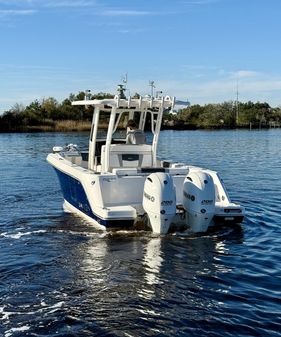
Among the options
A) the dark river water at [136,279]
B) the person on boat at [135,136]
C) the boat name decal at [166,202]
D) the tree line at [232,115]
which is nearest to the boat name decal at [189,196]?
the boat name decal at [166,202]

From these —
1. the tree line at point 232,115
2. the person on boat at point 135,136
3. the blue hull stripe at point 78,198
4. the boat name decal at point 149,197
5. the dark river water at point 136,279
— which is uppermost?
the tree line at point 232,115

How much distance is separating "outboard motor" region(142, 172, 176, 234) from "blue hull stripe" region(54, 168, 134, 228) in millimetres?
644

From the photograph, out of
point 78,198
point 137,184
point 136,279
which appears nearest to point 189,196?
point 137,184

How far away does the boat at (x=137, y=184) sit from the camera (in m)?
11.1

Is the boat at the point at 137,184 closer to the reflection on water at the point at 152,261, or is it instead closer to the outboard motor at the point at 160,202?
the outboard motor at the point at 160,202

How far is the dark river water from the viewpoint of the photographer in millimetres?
6828

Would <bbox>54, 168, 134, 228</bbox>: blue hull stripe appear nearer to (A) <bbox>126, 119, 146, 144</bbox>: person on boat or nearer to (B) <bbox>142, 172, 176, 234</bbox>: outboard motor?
(B) <bbox>142, 172, 176, 234</bbox>: outboard motor

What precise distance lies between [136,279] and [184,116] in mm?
121781

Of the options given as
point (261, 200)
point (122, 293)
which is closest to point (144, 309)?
point (122, 293)

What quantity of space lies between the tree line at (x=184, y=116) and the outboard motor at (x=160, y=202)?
195 ft

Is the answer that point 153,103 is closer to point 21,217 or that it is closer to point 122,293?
point 21,217

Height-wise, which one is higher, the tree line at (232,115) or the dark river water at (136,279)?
the tree line at (232,115)

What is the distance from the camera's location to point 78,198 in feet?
44.3

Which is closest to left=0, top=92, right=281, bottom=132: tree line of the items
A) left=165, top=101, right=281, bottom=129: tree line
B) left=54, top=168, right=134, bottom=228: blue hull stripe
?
left=165, top=101, right=281, bottom=129: tree line
